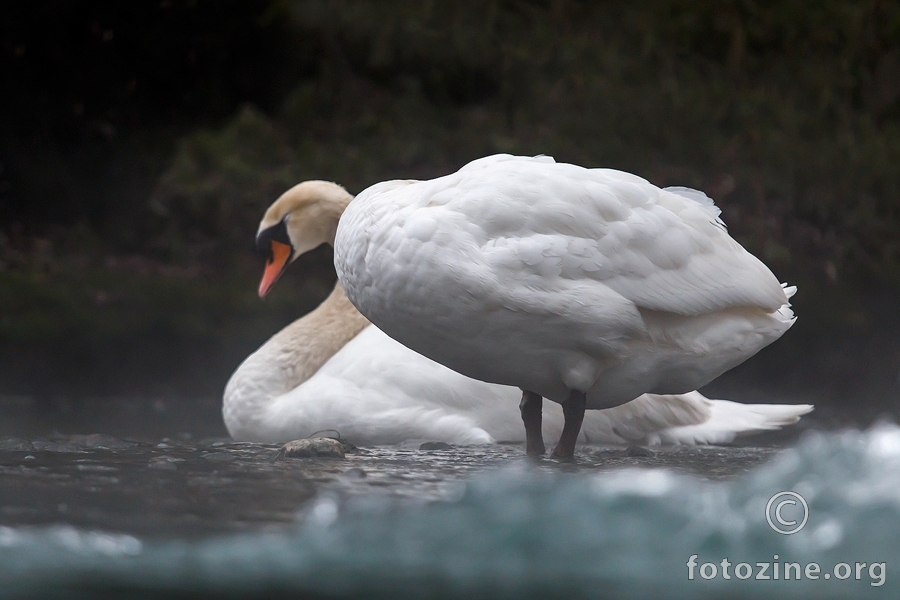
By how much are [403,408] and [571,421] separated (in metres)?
0.88

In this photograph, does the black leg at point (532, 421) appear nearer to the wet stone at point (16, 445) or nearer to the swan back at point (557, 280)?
the swan back at point (557, 280)

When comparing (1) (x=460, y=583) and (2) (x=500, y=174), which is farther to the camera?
(2) (x=500, y=174)

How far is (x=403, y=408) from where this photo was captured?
3.39 meters

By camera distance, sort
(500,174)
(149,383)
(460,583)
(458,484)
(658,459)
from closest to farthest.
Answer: (460,583) → (458,484) → (500,174) → (658,459) → (149,383)

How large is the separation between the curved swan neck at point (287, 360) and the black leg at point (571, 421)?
4.49 ft

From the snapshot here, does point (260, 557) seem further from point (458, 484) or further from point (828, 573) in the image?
point (828, 573)

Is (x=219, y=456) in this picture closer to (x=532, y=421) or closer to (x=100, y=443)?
(x=100, y=443)

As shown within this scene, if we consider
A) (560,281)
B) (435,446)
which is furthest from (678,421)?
(560,281)

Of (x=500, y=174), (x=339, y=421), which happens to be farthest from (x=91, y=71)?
(x=500, y=174)

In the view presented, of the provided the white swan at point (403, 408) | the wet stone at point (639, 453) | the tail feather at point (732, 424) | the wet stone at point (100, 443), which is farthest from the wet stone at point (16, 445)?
the tail feather at point (732, 424)

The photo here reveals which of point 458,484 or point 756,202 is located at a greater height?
point 756,202

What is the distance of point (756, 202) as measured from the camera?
26.1ft

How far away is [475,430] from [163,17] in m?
5.87

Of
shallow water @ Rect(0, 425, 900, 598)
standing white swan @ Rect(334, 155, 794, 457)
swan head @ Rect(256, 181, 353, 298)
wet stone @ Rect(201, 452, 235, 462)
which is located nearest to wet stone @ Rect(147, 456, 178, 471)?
wet stone @ Rect(201, 452, 235, 462)
